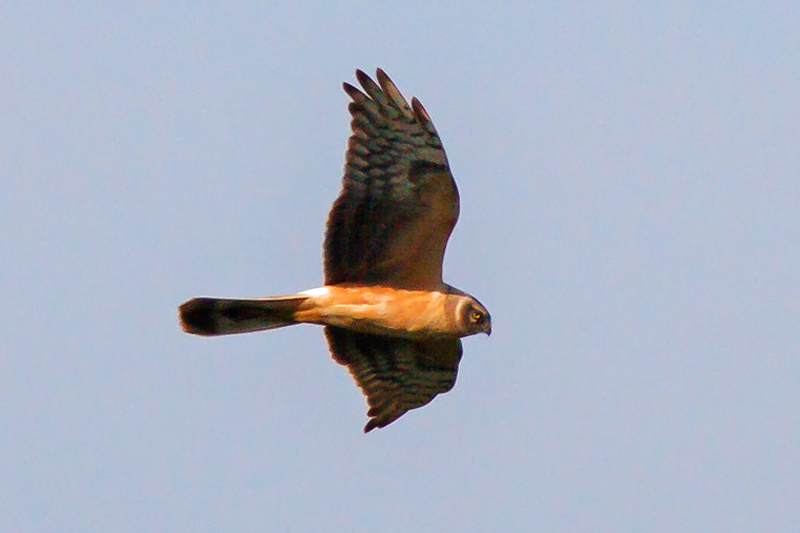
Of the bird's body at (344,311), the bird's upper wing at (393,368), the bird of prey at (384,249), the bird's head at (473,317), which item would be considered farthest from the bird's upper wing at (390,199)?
the bird's upper wing at (393,368)

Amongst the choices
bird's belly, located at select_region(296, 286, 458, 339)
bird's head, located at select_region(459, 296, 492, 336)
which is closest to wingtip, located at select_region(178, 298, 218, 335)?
bird's belly, located at select_region(296, 286, 458, 339)

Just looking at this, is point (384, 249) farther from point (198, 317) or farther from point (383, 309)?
point (198, 317)

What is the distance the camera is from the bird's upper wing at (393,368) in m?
15.1

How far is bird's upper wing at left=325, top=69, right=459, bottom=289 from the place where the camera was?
13.8 m

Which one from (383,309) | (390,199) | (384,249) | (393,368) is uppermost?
(390,199)

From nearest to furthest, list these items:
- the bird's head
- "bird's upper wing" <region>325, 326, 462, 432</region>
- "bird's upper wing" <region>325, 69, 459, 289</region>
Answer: "bird's upper wing" <region>325, 69, 459, 289</region>
the bird's head
"bird's upper wing" <region>325, 326, 462, 432</region>

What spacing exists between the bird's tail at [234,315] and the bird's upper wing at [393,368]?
809 millimetres

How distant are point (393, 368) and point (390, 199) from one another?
192 centimetres

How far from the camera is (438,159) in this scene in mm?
13828

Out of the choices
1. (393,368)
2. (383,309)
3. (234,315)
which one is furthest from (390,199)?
(393,368)

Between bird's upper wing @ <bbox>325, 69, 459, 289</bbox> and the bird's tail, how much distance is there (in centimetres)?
45

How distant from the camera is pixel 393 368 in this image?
50.2ft

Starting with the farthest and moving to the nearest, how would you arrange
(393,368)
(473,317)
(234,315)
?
(393,368), (234,315), (473,317)

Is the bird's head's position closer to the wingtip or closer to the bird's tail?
the bird's tail
